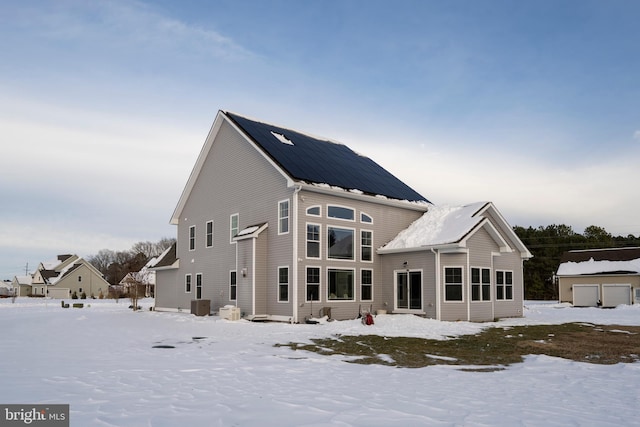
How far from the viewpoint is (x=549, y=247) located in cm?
6688

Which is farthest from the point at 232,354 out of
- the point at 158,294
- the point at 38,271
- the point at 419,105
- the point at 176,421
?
the point at 38,271

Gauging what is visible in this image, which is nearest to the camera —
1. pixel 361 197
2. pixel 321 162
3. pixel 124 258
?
pixel 361 197

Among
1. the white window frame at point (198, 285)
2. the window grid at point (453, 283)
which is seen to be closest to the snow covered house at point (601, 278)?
the window grid at point (453, 283)

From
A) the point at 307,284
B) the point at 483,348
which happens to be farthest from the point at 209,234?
the point at 483,348

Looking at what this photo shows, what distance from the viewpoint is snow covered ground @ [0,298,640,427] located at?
6.55 m

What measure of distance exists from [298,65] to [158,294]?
729 inches

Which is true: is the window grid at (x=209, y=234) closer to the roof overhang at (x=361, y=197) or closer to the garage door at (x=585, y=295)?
the roof overhang at (x=361, y=197)

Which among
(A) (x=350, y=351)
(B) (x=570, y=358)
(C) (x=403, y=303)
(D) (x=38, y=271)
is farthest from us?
(D) (x=38, y=271)

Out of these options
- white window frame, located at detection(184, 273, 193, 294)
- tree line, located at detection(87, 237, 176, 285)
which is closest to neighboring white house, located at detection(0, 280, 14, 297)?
tree line, located at detection(87, 237, 176, 285)

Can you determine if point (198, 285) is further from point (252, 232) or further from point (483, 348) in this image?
point (483, 348)

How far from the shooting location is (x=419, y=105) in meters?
24.8

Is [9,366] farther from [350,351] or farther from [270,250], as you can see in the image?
[270,250]

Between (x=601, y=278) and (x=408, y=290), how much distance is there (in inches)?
1080

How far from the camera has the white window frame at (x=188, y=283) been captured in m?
29.8
